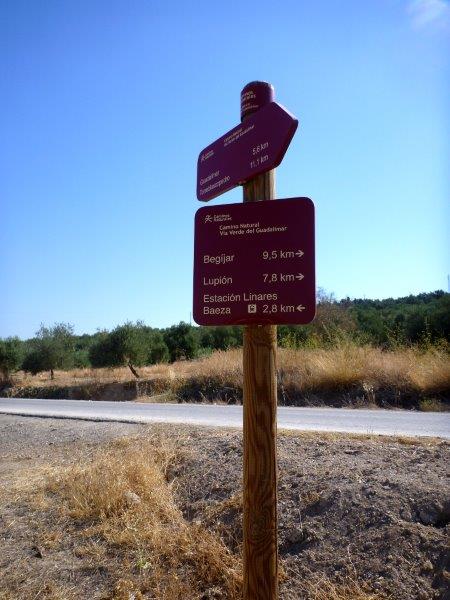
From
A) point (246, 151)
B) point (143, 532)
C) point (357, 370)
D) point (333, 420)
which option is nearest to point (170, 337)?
point (357, 370)

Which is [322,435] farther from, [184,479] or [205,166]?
[205,166]

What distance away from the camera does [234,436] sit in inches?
246

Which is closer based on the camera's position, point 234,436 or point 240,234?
point 240,234

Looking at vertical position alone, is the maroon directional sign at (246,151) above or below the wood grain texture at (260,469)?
above

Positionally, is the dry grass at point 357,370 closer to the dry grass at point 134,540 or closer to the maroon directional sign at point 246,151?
the dry grass at point 134,540

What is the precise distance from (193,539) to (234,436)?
2324 mm

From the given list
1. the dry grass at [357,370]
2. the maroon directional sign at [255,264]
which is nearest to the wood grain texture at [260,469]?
the maroon directional sign at [255,264]

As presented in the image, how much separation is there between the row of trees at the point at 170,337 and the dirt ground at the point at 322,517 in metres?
13.7

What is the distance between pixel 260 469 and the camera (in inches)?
104

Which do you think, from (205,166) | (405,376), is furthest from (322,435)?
(405,376)

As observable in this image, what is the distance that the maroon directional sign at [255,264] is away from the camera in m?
2.50

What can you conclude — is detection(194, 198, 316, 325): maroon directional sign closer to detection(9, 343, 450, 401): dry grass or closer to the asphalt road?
the asphalt road

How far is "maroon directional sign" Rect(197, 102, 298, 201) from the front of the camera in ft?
8.43

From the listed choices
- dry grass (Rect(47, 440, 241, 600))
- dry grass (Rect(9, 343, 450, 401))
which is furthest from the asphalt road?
dry grass (Rect(47, 440, 241, 600))
